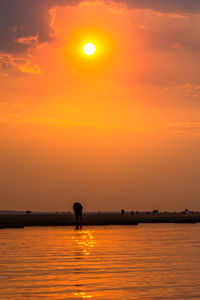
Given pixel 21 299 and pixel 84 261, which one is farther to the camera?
pixel 84 261

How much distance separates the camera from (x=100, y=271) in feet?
65.4

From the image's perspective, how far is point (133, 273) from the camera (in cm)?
1938

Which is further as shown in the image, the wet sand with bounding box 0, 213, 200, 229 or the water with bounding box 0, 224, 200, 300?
the wet sand with bounding box 0, 213, 200, 229

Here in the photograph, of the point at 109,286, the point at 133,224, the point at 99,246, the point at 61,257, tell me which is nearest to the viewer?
the point at 109,286

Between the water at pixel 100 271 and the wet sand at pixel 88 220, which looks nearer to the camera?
the water at pixel 100 271

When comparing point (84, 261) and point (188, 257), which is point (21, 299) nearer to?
point (84, 261)

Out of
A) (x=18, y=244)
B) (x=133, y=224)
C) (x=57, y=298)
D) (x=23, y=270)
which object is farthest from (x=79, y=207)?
(x=57, y=298)

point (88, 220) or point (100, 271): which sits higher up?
point (88, 220)

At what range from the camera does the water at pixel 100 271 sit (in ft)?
51.3

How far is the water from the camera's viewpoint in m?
15.6

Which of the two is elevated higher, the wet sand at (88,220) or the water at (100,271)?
the wet sand at (88,220)

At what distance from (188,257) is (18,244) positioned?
11.2m

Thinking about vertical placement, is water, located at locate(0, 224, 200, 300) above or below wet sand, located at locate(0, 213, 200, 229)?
below

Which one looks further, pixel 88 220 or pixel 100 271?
pixel 88 220
